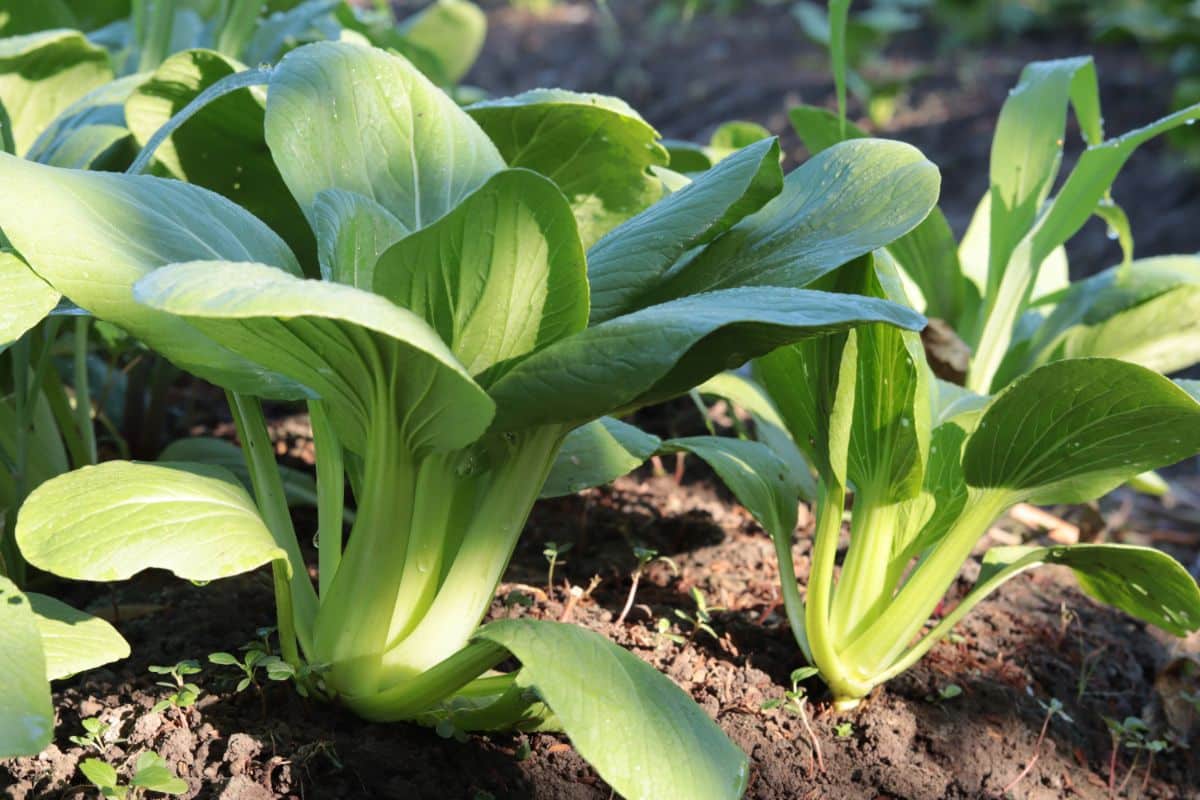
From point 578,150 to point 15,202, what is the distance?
0.70 metres

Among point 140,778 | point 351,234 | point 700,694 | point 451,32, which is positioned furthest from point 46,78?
point 451,32

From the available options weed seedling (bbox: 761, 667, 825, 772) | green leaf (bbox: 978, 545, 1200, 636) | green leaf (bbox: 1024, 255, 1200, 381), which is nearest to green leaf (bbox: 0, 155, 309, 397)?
weed seedling (bbox: 761, 667, 825, 772)

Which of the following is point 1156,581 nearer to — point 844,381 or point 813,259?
point 844,381

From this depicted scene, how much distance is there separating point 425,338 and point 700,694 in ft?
2.31

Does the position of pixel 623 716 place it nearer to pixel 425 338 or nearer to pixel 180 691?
pixel 425 338

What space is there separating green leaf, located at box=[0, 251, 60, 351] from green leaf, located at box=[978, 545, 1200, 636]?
3.65 feet

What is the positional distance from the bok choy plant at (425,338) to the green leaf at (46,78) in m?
0.72

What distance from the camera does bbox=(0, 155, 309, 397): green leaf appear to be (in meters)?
1.07

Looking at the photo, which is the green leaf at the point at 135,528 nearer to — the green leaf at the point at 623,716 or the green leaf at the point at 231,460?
the green leaf at the point at 623,716

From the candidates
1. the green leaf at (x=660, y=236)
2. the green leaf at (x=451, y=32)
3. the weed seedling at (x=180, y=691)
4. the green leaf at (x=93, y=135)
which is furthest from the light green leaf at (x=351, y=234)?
the green leaf at (x=451, y=32)

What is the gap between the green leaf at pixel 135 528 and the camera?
1052mm

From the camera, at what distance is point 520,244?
1055 millimetres

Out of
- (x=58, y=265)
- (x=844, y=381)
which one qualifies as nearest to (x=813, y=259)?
(x=844, y=381)

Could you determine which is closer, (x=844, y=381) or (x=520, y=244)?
(x=520, y=244)
